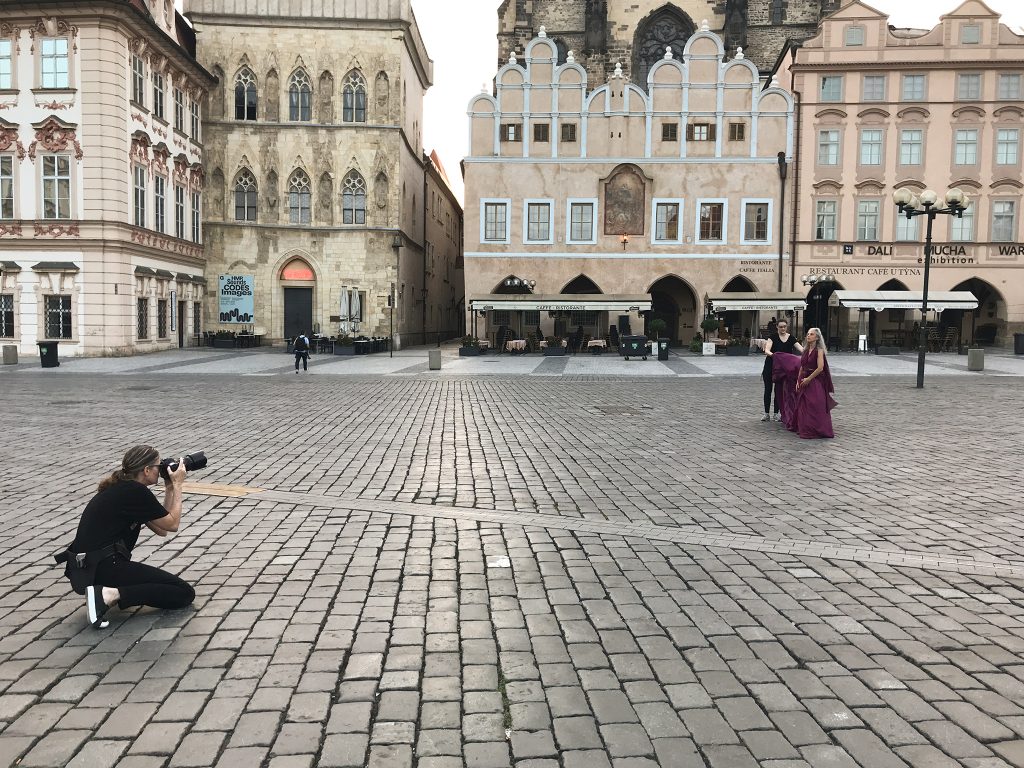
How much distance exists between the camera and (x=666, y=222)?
4256cm

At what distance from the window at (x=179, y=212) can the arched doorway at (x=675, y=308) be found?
78.4 feet

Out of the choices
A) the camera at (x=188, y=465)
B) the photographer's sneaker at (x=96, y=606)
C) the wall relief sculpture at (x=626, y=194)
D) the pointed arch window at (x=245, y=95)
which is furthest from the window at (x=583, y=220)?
the photographer's sneaker at (x=96, y=606)

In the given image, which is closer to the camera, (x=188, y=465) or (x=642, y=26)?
(x=188, y=465)

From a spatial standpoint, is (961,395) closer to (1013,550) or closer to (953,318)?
(1013,550)

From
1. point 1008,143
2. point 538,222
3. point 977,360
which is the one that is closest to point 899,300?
point 1008,143

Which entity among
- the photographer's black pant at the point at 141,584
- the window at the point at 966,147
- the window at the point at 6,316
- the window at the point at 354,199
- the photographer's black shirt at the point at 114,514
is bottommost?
the photographer's black pant at the point at 141,584

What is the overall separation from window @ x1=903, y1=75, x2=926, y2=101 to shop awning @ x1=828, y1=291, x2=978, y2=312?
9.99 metres

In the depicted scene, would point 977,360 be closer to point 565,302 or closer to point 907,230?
point 565,302

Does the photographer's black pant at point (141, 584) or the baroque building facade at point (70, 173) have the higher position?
the baroque building facade at point (70, 173)

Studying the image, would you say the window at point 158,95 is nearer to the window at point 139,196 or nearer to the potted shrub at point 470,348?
the window at point 139,196

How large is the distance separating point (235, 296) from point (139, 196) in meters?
8.91

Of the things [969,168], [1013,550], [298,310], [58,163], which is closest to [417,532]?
[1013,550]

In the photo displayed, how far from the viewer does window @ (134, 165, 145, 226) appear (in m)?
35.5

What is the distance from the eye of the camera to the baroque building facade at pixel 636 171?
139 ft
